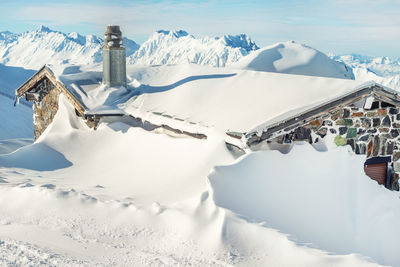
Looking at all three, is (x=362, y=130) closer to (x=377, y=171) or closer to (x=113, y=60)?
(x=377, y=171)

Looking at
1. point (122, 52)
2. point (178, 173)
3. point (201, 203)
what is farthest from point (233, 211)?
point (122, 52)

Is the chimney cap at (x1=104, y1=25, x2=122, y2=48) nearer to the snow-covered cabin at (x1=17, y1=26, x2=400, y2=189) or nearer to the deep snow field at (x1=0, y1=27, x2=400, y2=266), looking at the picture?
the snow-covered cabin at (x1=17, y1=26, x2=400, y2=189)

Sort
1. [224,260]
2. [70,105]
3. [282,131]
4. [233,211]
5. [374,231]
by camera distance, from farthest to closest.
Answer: [70,105]
[282,131]
[374,231]
[233,211]
[224,260]

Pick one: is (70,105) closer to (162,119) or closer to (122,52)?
(122,52)

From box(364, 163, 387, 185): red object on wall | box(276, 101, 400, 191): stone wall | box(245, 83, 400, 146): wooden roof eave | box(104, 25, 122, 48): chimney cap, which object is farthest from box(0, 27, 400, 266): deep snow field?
box(104, 25, 122, 48): chimney cap

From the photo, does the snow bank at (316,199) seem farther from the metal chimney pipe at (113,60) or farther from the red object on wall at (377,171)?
the metal chimney pipe at (113,60)

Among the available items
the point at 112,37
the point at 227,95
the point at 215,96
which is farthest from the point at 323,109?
the point at 112,37
